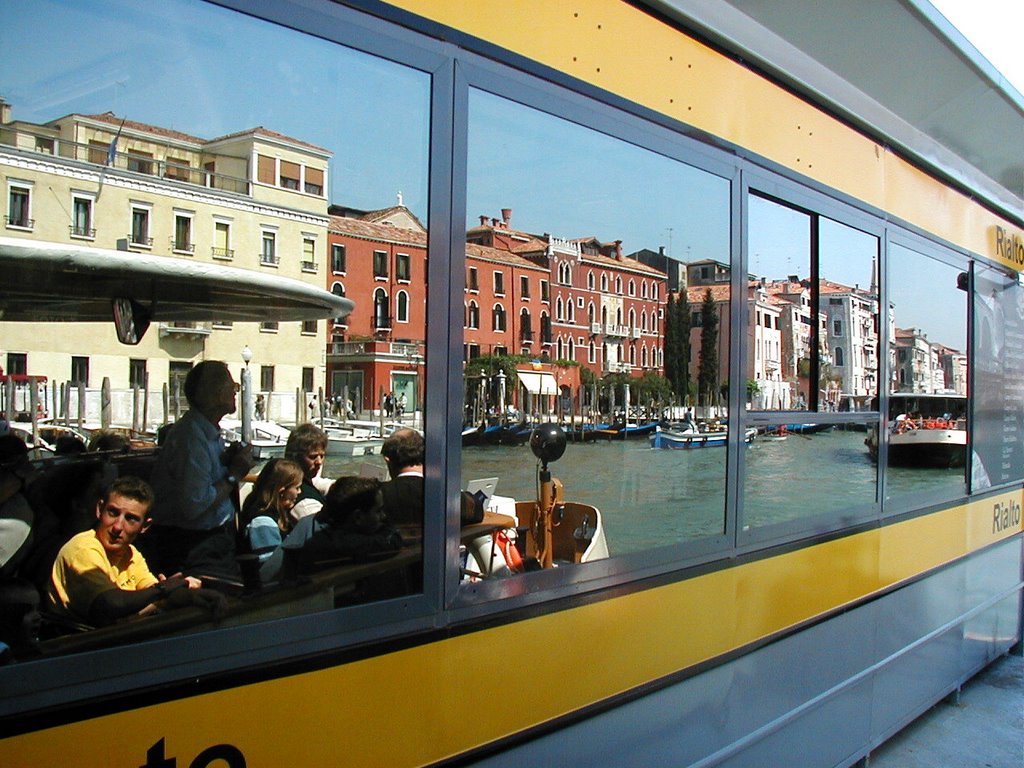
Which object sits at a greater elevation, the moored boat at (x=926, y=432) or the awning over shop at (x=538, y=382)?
the awning over shop at (x=538, y=382)

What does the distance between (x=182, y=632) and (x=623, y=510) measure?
1374 millimetres

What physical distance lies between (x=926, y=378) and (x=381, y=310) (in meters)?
3.40

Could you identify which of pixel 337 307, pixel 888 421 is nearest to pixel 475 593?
pixel 337 307

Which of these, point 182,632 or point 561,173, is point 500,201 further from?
point 182,632

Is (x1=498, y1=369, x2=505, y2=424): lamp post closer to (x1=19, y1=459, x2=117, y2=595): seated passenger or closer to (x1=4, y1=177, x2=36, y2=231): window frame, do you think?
(x1=19, y1=459, x2=117, y2=595): seated passenger

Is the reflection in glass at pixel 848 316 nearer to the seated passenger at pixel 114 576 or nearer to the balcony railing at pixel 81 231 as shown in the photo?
the seated passenger at pixel 114 576

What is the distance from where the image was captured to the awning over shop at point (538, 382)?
217cm

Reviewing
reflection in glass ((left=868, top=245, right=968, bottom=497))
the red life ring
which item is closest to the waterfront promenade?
reflection in glass ((left=868, top=245, right=968, bottom=497))

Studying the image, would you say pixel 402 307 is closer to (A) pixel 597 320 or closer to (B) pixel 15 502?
(A) pixel 597 320

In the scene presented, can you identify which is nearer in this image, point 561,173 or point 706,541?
point 561,173

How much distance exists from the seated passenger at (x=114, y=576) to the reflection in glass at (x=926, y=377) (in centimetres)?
308

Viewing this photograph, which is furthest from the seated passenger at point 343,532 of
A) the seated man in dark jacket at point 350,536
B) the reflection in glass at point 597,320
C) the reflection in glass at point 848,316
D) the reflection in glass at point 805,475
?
the reflection in glass at point 848,316

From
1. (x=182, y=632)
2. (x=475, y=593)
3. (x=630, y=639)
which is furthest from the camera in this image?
(x=630, y=639)

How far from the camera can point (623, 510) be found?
2641 mm
